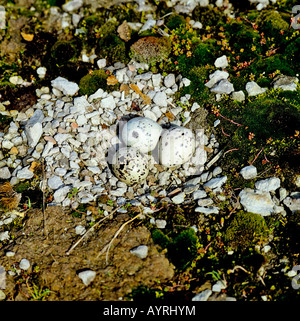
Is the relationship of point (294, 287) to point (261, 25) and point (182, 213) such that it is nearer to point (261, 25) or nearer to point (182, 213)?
point (182, 213)

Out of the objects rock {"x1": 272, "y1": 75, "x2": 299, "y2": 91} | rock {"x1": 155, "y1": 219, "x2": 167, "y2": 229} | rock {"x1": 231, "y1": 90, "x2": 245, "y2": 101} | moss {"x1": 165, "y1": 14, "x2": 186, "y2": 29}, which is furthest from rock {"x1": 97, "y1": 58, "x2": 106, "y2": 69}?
rock {"x1": 155, "y1": 219, "x2": 167, "y2": 229}

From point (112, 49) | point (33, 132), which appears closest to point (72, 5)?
point (112, 49)

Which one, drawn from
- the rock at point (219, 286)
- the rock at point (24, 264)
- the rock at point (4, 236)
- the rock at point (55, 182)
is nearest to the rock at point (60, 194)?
A: the rock at point (55, 182)

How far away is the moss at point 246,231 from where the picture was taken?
14.2 feet

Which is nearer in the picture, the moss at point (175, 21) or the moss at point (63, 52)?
the moss at point (63, 52)

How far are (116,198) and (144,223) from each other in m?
0.68

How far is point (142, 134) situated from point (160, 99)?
1163mm

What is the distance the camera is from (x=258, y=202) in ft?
15.0

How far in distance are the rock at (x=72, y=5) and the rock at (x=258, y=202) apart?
18.5ft

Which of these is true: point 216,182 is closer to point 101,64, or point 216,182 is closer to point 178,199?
point 178,199

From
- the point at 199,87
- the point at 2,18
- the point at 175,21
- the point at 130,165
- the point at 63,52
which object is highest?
the point at 175,21

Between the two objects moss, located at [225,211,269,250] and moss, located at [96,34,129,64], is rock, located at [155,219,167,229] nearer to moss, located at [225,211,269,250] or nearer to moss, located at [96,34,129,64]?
moss, located at [225,211,269,250]

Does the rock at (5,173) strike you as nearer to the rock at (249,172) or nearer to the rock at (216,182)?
the rock at (216,182)
